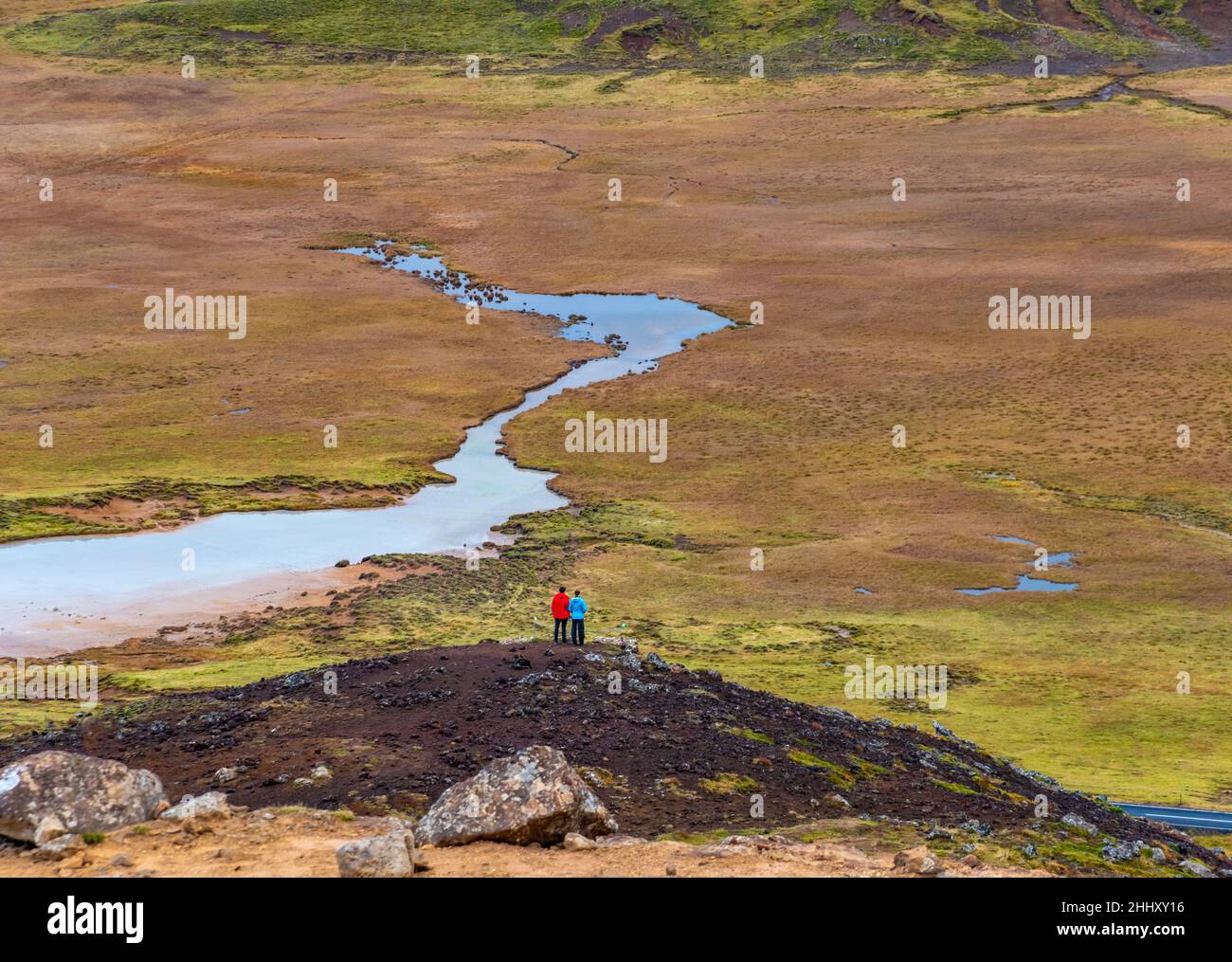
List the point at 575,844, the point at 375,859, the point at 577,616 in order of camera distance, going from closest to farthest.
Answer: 1. the point at 375,859
2. the point at 575,844
3. the point at 577,616

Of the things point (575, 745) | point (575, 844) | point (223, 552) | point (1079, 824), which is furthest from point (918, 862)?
point (223, 552)

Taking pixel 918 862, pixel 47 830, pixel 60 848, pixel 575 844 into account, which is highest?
pixel 47 830

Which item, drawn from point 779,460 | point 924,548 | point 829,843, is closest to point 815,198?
point 779,460

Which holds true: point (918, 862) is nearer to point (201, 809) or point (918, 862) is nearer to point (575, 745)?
point (575, 745)

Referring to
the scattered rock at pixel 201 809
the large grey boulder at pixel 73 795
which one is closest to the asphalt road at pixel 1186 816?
the scattered rock at pixel 201 809

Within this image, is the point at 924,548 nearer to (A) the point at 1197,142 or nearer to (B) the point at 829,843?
(B) the point at 829,843

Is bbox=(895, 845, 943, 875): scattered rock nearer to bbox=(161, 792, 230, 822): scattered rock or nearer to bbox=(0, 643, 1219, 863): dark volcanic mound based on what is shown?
bbox=(0, 643, 1219, 863): dark volcanic mound
